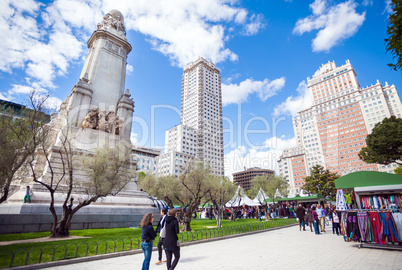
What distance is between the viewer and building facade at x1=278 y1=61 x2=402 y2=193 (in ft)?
296

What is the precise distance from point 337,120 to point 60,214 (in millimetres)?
117008

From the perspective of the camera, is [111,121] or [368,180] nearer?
[368,180]

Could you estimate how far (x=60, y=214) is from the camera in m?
12.5

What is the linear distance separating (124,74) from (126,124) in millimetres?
6674

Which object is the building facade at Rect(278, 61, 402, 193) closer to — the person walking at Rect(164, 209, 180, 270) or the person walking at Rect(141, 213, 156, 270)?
the person walking at Rect(164, 209, 180, 270)

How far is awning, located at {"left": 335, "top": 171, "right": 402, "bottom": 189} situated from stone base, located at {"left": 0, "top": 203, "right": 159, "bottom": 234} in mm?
12594

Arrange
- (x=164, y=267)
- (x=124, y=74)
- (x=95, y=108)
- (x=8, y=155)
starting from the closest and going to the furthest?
1. (x=164, y=267)
2. (x=8, y=155)
3. (x=95, y=108)
4. (x=124, y=74)

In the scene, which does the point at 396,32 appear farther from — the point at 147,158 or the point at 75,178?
the point at 147,158

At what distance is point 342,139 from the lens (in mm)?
95562

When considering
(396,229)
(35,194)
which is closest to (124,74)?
(35,194)

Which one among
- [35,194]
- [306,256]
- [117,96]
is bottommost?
[306,256]

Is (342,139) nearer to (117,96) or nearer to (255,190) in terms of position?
(255,190)

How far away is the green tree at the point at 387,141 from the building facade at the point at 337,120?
68401mm

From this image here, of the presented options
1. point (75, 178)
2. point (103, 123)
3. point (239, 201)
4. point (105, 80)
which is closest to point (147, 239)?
point (75, 178)
